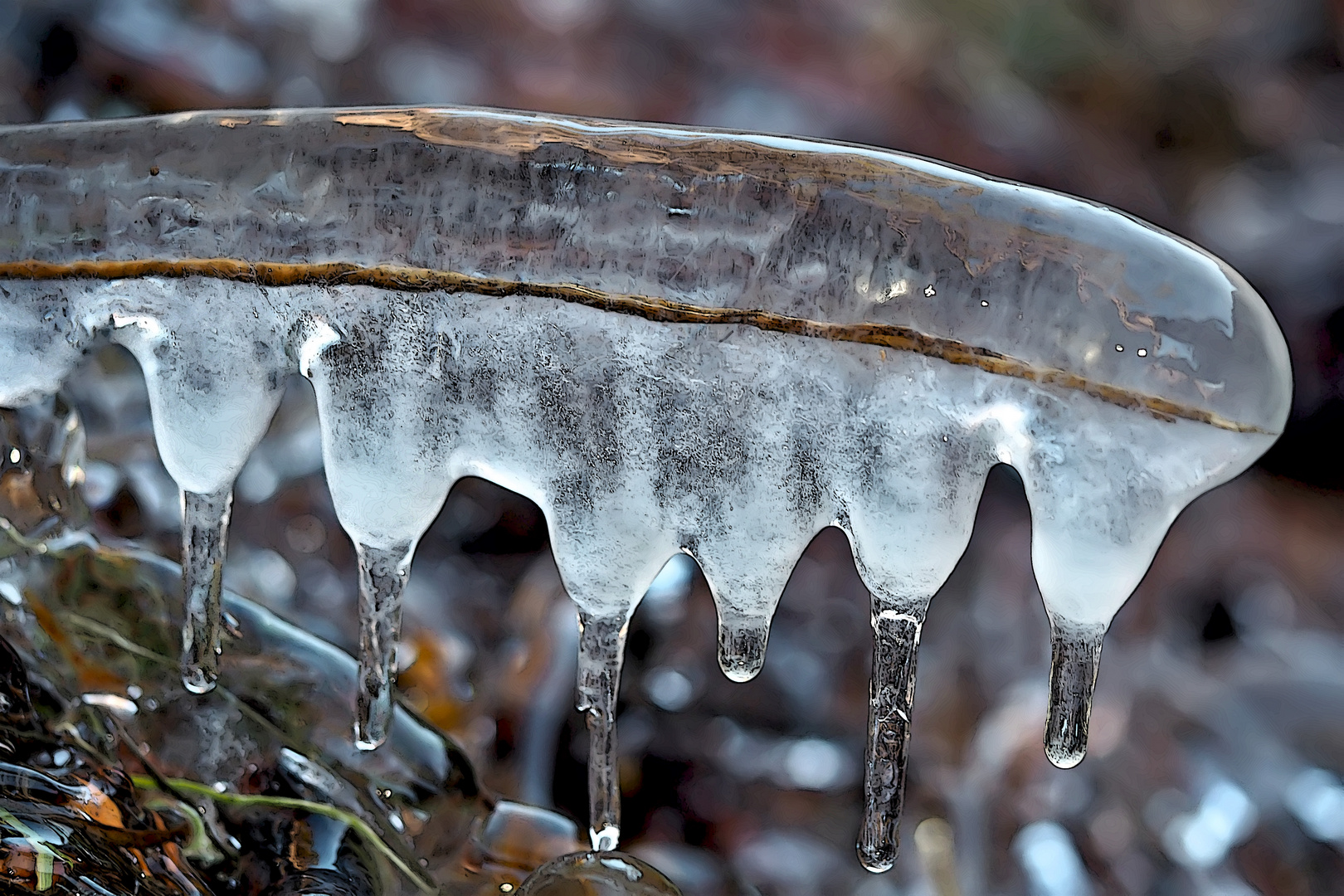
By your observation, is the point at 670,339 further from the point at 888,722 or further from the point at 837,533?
the point at 837,533

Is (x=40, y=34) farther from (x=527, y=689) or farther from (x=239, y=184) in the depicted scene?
(x=239, y=184)

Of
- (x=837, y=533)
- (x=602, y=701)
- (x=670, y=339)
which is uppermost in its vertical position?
(x=670, y=339)

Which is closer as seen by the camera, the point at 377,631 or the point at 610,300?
the point at 610,300

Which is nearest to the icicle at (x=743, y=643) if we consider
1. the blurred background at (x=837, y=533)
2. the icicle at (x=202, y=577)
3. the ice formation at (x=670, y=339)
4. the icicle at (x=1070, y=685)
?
the ice formation at (x=670, y=339)

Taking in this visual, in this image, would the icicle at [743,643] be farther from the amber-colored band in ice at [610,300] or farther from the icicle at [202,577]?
the icicle at [202,577]

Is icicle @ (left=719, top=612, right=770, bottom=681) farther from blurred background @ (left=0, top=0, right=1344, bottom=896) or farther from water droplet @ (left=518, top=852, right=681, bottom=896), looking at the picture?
blurred background @ (left=0, top=0, right=1344, bottom=896)

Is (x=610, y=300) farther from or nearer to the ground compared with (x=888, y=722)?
farther from the ground

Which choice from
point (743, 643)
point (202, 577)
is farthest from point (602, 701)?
point (202, 577)

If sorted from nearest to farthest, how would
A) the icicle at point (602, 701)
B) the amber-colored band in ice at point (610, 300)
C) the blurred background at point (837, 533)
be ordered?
the amber-colored band in ice at point (610, 300) → the icicle at point (602, 701) → the blurred background at point (837, 533)
